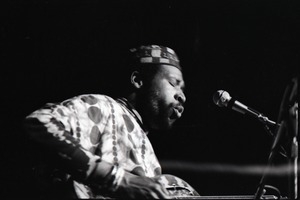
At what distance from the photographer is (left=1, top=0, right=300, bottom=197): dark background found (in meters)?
4.16

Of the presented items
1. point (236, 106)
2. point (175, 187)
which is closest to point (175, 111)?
point (236, 106)

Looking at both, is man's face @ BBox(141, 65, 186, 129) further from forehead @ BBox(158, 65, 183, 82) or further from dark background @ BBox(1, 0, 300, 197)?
dark background @ BBox(1, 0, 300, 197)

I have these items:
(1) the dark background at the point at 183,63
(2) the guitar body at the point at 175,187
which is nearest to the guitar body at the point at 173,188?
(2) the guitar body at the point at 175,187

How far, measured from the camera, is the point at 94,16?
13.8 feet

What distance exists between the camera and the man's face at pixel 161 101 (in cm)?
341

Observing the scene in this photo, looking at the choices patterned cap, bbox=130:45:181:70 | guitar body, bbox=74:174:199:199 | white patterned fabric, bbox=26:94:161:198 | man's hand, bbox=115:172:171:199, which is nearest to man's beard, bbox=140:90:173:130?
white patterned fabric, bbox=26:94:161:198

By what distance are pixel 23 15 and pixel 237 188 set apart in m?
2.75

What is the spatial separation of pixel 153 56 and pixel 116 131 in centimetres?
90

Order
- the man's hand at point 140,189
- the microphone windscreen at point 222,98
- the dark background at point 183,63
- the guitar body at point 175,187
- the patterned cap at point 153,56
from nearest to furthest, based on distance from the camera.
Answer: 1. the man's hand at point 140,189
2. the guitar body at point 175,187
3. the microphone windscreen at point 222,98
4. the patterned cap at point 153,56
5. the dark background at point 183,63

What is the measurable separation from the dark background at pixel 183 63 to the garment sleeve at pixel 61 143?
1.46 m

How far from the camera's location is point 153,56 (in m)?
3.58

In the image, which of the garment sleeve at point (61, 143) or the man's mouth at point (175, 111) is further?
the man's mouth at point (175, 111)

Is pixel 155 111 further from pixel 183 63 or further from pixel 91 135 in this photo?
pixel 183 63

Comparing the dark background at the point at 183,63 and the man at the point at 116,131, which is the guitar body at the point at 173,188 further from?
the dark background at the point at 183,63
